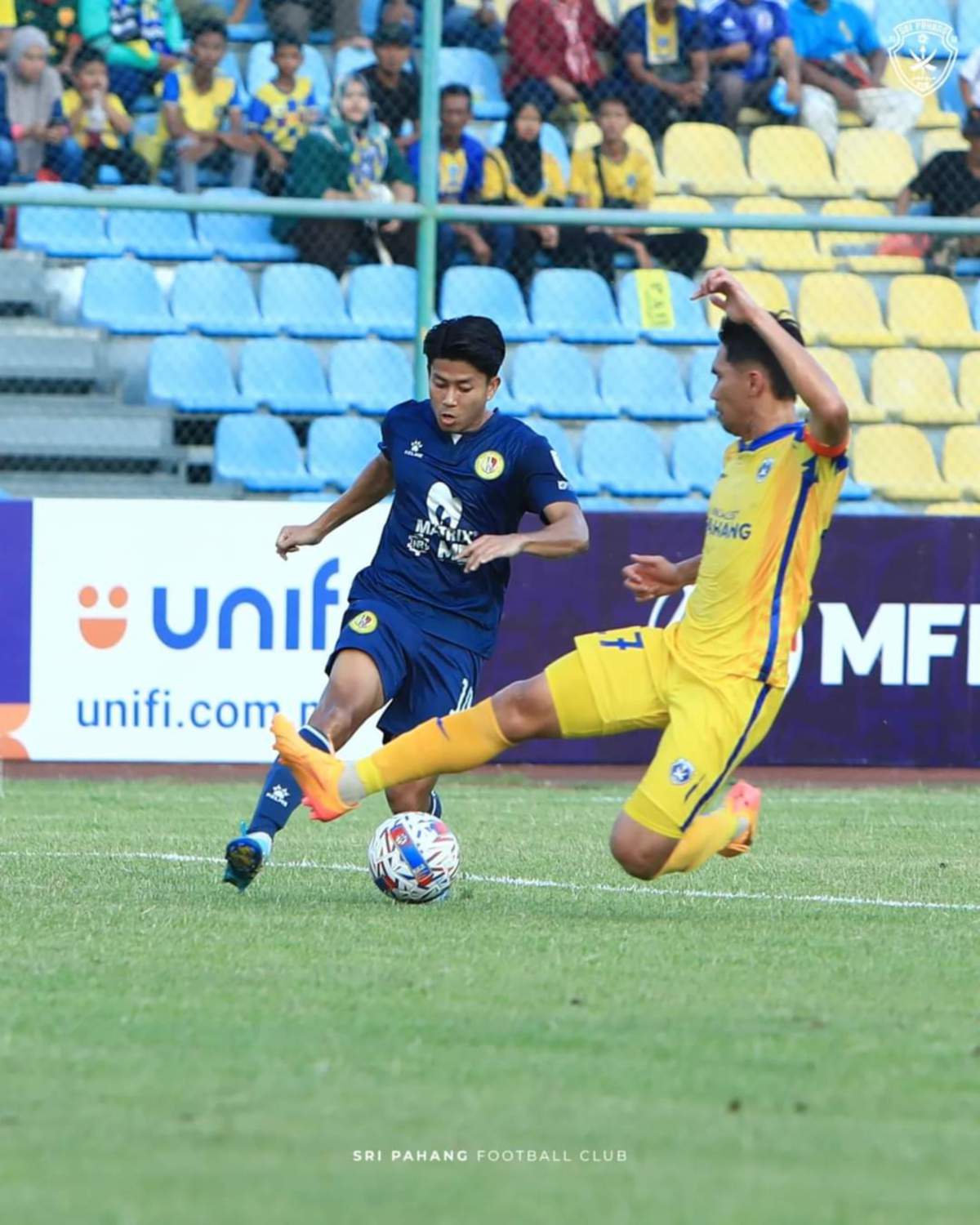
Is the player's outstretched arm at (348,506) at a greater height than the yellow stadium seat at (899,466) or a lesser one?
greater

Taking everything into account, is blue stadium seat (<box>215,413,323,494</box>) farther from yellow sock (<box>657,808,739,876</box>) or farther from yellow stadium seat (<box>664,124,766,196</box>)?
yellow sock (<box>657,808,739,876</box>)

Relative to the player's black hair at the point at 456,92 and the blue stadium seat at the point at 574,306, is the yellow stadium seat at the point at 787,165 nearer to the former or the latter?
the blue stadium seat at the point at 574,306

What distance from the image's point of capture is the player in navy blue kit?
7113 mm

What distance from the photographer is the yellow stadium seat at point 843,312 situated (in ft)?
51.7

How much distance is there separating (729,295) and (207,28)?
958 cm

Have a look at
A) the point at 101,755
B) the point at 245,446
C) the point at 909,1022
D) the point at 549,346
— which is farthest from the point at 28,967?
the point at 549,346

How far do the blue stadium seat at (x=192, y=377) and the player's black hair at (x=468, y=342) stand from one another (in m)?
7.15

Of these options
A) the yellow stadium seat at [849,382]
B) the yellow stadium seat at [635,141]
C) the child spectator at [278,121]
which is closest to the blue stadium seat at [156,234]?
the child spectator at [278,121]

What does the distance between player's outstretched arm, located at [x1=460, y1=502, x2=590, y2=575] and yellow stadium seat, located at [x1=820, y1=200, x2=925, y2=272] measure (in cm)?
932

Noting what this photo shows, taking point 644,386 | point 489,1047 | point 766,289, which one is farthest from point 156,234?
point 489,1047

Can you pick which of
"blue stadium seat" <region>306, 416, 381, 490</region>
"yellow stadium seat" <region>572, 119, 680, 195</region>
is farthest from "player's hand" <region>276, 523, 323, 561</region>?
"yellow stadium seat" <region>572, 119, 680, 195</region>

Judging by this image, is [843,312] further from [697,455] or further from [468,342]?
[468,342]

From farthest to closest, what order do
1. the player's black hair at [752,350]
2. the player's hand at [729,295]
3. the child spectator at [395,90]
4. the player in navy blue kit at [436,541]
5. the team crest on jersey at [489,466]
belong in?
the child spectator at [395,90] → the team crest on jersey at [489,466] → the player in navy blue kit at [436,541] → the player's black hair at [752,350] → the player's hand at [729,295]

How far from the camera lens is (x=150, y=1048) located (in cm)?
461
